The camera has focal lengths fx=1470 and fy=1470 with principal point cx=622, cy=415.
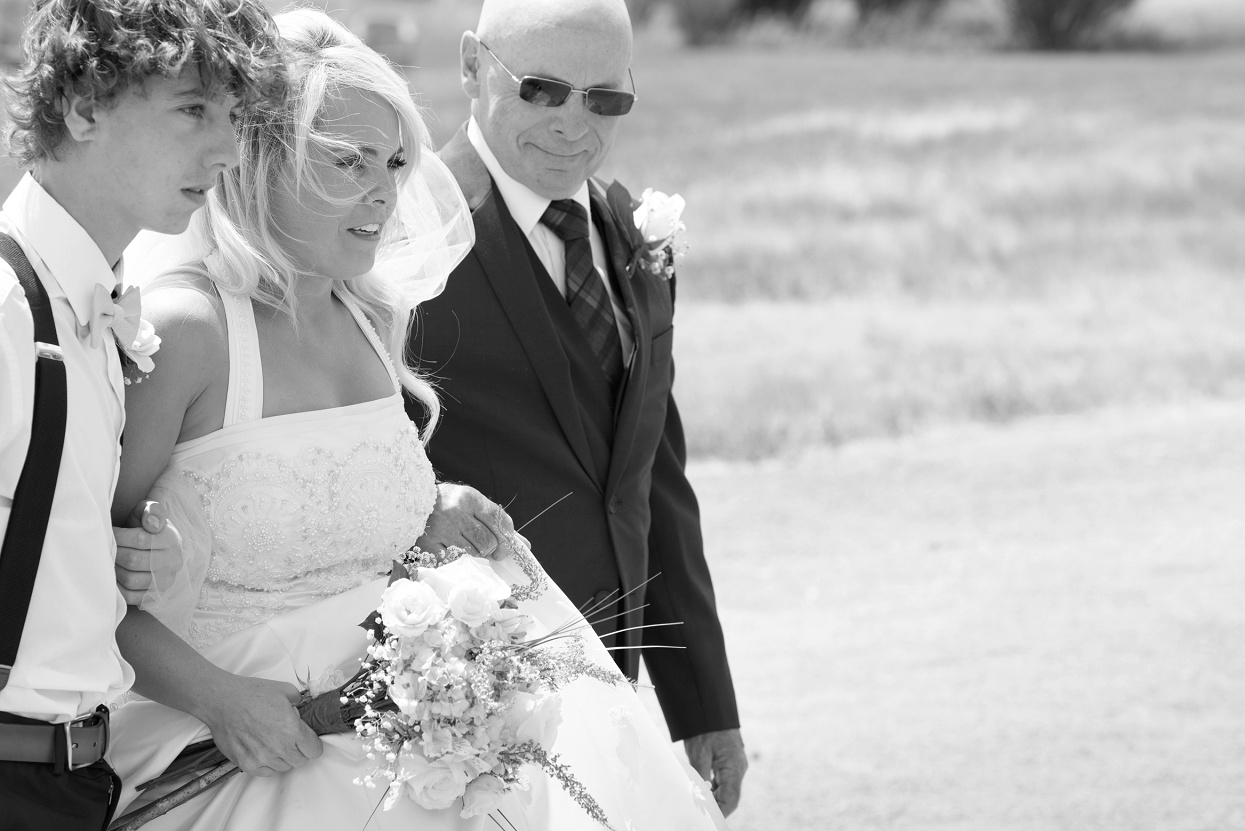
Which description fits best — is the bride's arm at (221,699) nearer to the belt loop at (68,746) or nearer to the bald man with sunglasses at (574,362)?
the belt loop at (68,746)

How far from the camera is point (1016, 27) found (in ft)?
152

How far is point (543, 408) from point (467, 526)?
0.59 metres

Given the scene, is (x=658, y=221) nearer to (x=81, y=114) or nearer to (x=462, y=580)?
(x=462, y=580)

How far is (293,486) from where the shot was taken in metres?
2.35

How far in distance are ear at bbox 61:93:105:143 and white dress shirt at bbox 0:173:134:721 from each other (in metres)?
0.10

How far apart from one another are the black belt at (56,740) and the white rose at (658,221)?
194cm

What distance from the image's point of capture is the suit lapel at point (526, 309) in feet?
10.7

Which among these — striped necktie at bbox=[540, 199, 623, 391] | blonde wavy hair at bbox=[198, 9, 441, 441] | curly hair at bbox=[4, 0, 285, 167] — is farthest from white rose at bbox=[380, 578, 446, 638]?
striped necktie at bbox=[540, 199, 623, 391]

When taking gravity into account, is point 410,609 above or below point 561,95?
below

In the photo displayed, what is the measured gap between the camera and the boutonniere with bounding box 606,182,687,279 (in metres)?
3.57

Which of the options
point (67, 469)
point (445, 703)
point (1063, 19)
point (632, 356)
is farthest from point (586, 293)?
point (1063, 19)

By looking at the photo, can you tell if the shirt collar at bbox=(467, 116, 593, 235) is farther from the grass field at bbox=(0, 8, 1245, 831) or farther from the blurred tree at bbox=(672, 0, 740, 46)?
the blurred tree at bbox=(672, 0, 740, 46)

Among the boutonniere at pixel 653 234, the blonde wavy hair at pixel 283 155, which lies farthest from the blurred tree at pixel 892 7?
the blonde wavy hair at pixel 283 155

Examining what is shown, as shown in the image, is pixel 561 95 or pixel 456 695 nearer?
pixel 456 695
